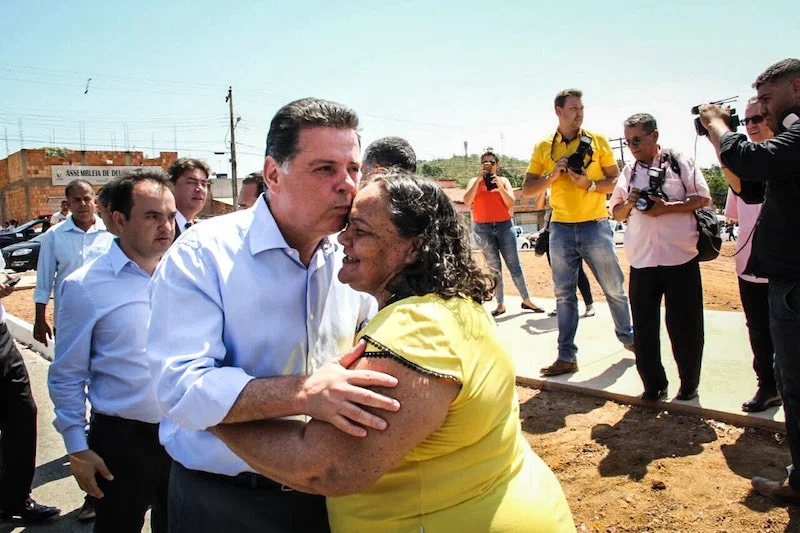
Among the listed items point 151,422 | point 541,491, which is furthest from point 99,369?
point 541,491

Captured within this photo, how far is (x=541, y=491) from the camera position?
1.67 metres

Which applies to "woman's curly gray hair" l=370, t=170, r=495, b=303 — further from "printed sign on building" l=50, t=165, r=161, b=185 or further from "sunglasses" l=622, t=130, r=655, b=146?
"printed sign on building" l=50, t=165, r=161, b=185

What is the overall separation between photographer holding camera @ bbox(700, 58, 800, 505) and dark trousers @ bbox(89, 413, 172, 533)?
293 cm

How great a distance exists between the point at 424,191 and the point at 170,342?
80 centimetres

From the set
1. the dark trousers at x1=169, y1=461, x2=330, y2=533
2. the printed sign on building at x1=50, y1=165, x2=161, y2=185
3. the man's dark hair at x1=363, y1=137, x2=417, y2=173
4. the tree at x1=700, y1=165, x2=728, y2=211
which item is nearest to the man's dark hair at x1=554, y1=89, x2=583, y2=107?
the man's dark hair at x1=363, y1=137, x2=417, y2=173

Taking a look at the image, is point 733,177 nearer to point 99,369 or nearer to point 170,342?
point 170,342

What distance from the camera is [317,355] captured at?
191 centimetres

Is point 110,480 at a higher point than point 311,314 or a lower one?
lower

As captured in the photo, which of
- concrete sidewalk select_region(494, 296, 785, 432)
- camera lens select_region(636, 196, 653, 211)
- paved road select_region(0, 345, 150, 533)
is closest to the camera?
paved road select_region(0, 345, 150, 533)

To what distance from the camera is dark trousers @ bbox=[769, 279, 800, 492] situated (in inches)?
111

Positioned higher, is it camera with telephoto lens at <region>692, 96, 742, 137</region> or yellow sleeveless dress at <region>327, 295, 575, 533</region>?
camera with telephoto lens at <region>692, 96, 742, 137</region>

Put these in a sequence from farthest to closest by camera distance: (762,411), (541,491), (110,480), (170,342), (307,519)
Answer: (762,411), (110,480), (307,519), (541,491), (170,342)

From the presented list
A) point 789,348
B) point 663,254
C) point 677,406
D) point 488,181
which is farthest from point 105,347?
point 488,181

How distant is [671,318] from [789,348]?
1.37m
